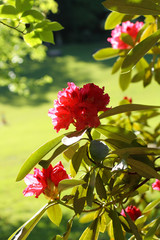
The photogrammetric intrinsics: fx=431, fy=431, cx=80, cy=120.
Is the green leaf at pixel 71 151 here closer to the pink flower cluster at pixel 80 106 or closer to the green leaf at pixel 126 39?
the pink flower cluster at pixel 80 106

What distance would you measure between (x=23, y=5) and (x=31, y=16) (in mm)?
32

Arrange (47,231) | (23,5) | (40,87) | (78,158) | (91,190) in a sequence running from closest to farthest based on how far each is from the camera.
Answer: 1. (91,190)
2. (78,158)
3. (23,5)
4. (47,231)
5. (40,87)

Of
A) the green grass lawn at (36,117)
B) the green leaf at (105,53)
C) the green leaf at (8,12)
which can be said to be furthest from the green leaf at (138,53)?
the green grass lawn at (36,117)

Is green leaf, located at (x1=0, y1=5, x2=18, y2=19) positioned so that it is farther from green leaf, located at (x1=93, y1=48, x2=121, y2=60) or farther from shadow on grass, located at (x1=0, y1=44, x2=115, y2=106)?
shadow on grass, located at (x1=0, y1=44, x2=115, y2=106)

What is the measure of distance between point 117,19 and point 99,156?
1.79 feet

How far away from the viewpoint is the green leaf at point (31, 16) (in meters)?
1.06

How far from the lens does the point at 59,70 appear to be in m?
A: 14.4

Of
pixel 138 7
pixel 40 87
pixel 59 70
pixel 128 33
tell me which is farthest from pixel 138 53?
pixel 59 70

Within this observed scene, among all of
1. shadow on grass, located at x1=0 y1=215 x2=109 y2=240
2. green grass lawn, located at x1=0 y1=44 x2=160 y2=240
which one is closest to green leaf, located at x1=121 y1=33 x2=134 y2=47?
shadow on grass, located at x1=0 y1=215 x2=109 y2=240

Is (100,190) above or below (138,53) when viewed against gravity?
below

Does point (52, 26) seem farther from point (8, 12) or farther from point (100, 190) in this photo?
point (100, 190)

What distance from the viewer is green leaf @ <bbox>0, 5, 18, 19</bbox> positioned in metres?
1.04

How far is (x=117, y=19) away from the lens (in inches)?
46.8

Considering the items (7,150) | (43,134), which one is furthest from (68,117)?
(43,134)
